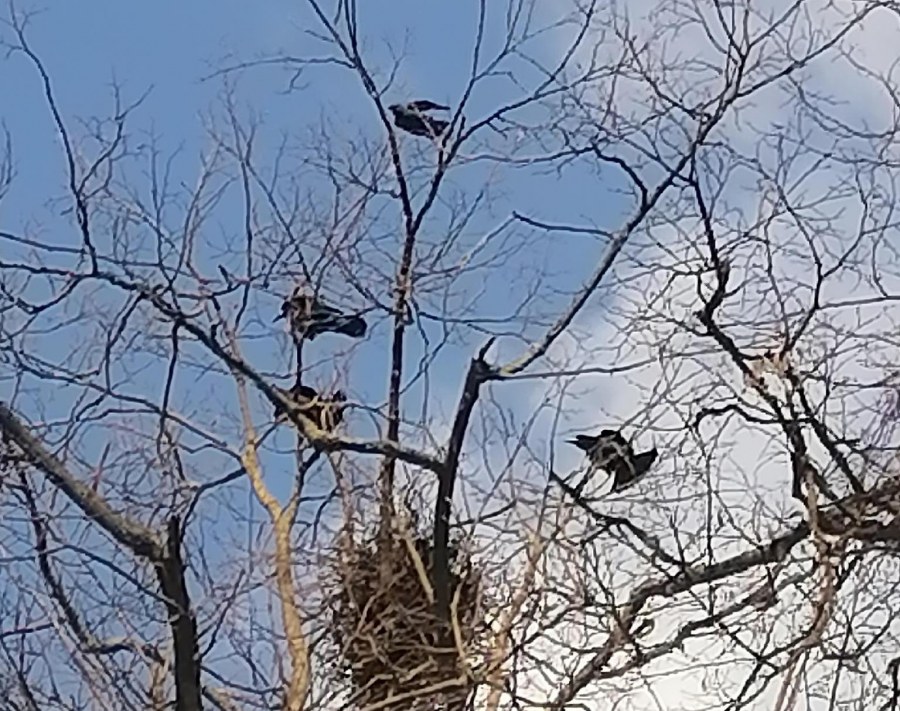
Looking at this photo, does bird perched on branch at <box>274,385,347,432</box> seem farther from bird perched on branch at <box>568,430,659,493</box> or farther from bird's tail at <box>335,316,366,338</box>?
bird perched on branch at <box>568,430,659,493</box>

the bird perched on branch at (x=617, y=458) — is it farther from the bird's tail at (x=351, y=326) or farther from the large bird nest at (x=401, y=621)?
the bird's tail at (x=351, y=326)

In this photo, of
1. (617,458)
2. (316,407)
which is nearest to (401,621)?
(316,407)

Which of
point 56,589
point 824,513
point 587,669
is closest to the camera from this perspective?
point 824,513

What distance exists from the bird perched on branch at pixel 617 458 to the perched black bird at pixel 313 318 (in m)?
0.85

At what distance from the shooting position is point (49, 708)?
5109 millimetres

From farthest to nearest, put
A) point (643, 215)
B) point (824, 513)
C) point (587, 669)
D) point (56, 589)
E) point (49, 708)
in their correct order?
point (49, 708)
point (56, 589)
point (587, 669)
point (643, 215)
point (824, 513)

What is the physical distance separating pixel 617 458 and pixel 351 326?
975 millimetres

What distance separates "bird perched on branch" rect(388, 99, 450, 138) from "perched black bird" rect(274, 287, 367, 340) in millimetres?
626

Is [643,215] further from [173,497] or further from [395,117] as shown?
[173,497]

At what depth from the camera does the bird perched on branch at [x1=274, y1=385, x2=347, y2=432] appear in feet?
15.0

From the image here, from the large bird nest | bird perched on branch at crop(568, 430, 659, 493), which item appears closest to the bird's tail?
the large bird nest

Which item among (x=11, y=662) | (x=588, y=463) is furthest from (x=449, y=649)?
(x=11, y=662)

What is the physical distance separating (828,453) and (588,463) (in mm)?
769

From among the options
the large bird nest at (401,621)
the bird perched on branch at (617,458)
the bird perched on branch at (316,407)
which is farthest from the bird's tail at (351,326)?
the bird perched on branch at (617,458)
